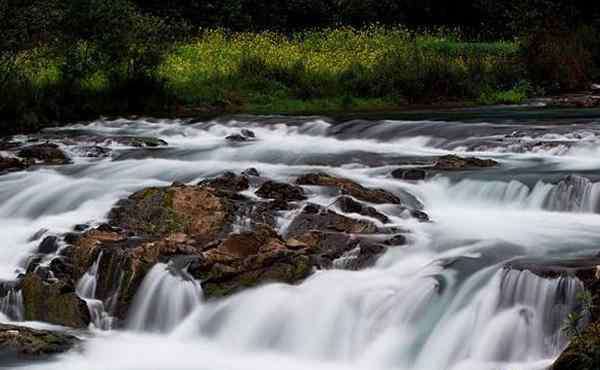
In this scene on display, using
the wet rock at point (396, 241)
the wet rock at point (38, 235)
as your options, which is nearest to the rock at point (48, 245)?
the wet rock at point (38, 235)

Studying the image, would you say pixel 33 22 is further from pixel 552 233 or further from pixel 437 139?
pixel 552 233

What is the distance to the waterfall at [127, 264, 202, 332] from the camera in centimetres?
1019

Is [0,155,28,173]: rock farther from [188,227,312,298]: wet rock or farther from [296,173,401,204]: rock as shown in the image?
[188,227,312,298]: wet rock

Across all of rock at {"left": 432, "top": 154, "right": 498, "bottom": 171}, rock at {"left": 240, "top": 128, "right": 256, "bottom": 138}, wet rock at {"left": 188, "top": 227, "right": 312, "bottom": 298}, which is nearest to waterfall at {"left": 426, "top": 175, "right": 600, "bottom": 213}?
rock at {"left": 432, "top": 154, "right": 498, "bottom": 171}

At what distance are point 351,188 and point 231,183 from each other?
5.96ft

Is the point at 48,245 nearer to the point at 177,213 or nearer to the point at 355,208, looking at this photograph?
the point at 177,213

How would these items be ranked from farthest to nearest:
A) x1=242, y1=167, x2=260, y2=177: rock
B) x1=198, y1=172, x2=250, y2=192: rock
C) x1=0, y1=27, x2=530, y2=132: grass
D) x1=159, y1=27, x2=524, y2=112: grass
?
x1=159, y1=27, x2=524, y2=112: grass → x1=0, y1=27, x2=530, y2=132: grass → x1=242, y1=167, x2=260, y2=177: rock → x1=198, y1=172, x2=250, y2=192: rock

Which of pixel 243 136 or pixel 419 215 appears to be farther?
pixel 243 136

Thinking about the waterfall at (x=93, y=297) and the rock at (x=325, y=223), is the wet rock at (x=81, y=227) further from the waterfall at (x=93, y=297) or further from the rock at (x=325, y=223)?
the rock at (x=325, y=223)

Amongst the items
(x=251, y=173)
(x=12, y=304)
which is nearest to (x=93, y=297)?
(x=12, y=304)

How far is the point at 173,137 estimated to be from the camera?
2094 centimetres

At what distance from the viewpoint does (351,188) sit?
1307 centimetres

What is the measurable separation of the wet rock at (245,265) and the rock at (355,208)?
153cm

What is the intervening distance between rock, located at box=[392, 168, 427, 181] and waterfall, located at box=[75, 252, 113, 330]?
549 centimetres
